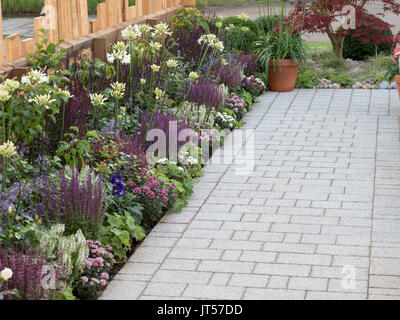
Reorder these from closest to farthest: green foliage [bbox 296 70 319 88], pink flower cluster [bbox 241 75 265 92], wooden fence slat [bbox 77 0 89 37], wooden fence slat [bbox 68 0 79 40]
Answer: wooden fence slat [bbox 68 0 79 40], wooden fence slat [bbox 77 0 89 37], pink flower cluster [bbox 241 75 265 92], green foliage [bbox 296 70 319 88]

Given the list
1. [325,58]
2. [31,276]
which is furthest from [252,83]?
[31,276]

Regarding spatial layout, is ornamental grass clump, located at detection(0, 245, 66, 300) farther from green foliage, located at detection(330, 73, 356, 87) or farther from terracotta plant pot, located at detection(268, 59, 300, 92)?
green foliage, located at detection(330, 73, 356, 87)

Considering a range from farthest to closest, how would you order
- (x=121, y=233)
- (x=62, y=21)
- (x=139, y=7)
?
(x=139, y=7) → (x=62, y=21) → (x=121, y=233)

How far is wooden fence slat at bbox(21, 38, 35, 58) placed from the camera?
217 inches

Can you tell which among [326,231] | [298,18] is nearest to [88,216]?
[326,231]

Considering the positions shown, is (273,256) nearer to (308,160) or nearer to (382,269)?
(382,269)

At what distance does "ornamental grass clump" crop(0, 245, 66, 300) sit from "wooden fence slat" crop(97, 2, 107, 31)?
4.12m

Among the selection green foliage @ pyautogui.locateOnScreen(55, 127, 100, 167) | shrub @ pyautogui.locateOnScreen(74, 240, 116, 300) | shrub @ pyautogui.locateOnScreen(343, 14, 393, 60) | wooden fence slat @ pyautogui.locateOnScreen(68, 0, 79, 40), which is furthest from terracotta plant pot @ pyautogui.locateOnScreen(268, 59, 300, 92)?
shrub @ pyautogui.locateOnScreen(74, 240, 116, 300)

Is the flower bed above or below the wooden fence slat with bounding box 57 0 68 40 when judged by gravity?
below

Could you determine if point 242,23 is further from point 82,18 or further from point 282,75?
point 82,18

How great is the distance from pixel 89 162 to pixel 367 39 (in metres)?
6.94

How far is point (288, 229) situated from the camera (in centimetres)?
479
